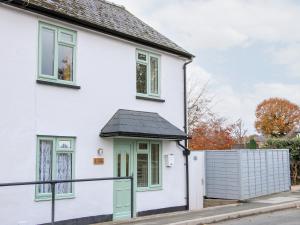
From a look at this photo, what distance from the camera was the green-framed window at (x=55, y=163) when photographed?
12.4 metres

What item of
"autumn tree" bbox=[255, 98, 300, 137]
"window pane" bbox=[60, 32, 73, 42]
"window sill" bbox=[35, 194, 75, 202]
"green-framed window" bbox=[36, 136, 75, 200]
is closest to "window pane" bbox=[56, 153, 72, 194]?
"green-framed window" bbox=[36, 136, 75, 200]

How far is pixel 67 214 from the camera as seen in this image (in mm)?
12773

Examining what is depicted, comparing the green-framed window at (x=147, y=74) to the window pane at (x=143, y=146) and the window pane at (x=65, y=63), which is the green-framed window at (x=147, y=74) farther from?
the window pane at (x=65, y=63)

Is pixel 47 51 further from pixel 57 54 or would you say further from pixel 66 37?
pixel 66 37

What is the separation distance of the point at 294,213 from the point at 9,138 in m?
9.23

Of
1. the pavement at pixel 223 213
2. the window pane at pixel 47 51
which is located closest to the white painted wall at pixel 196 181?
the pavement at pixel 223 213

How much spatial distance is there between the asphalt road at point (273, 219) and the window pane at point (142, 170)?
3422 millimetres

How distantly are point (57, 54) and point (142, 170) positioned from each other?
499 centimetres

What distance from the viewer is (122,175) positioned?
14914 mm

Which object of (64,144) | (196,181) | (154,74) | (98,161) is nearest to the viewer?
(64,144)

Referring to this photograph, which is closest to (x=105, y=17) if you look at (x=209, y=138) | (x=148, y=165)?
(x=148, y=165)

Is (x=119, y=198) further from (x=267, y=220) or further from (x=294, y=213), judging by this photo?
(x=294, y=213)

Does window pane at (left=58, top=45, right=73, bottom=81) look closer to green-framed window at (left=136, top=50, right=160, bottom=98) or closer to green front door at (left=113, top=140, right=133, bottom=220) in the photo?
green front door at (left=113, top=140, right=133, bottom=220)

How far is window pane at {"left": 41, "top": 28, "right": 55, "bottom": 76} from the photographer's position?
12.9m
